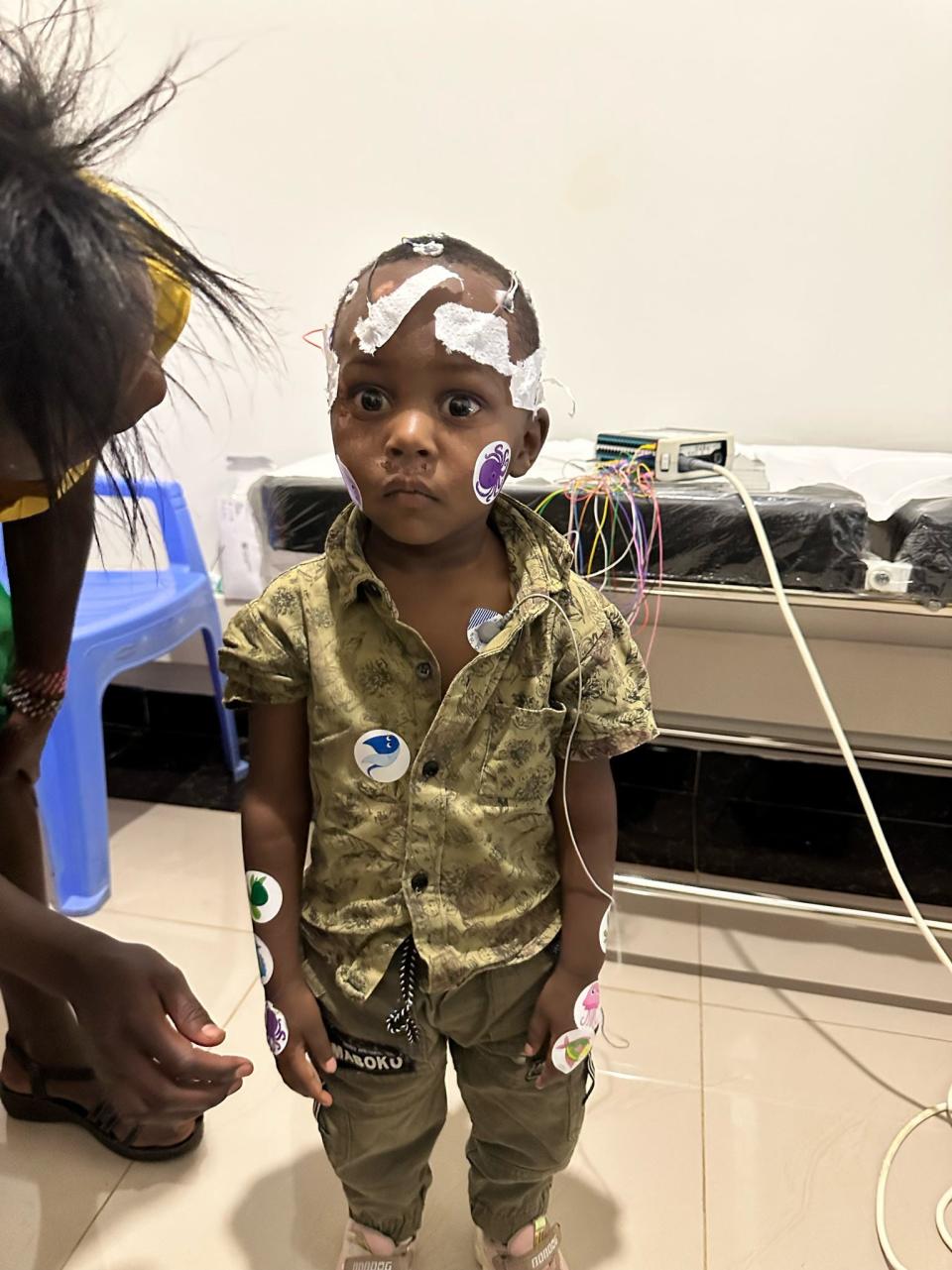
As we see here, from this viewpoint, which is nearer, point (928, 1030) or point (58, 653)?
point (58, 653)

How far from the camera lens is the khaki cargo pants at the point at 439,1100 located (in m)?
0.75

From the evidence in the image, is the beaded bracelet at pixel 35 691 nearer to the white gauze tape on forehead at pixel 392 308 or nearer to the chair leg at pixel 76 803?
the chair leg at pixel 76 803

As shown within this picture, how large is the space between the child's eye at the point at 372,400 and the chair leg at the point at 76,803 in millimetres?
966

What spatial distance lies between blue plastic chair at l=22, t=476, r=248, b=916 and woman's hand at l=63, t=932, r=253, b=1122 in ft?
2.68

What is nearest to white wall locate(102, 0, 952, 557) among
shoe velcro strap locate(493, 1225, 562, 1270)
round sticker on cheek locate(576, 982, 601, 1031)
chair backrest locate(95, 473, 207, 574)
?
chair backrest locate(95, 473, 207, 574)

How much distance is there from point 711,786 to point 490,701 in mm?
1246

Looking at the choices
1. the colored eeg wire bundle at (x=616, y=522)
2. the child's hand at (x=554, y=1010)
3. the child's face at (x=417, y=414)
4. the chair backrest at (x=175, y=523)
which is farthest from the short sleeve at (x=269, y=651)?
the chair backrest at (x=175, y=523)

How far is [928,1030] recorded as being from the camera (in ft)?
4.20

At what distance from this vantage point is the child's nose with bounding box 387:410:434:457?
62 centimetres

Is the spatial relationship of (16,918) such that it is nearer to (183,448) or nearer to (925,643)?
(925,643)

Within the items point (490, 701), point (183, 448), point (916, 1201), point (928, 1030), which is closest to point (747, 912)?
point (928, 1030)

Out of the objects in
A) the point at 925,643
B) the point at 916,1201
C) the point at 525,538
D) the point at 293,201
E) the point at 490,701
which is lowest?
the point at 916,1201

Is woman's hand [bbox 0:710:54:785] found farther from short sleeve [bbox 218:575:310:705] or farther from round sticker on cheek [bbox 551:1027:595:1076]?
round sticker on cheek [bbox 551:1027:595:1076]

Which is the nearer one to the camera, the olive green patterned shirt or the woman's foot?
the olive green patterned shirt
